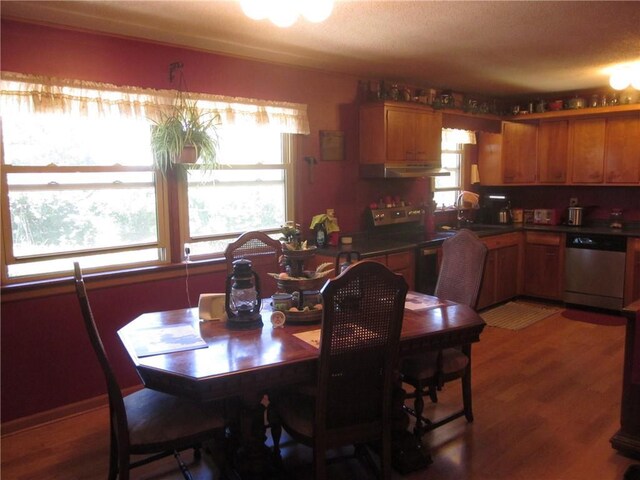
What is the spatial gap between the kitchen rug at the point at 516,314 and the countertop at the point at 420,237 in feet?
2.72

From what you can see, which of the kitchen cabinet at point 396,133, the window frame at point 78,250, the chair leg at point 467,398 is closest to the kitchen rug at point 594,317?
the kitchen cabinet at point 396,133

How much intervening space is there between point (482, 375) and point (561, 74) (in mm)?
3102

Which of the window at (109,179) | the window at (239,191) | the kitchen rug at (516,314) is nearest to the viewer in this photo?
the window at (109,179)

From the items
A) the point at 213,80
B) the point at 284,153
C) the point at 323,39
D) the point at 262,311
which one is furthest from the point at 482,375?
the point at 213,80

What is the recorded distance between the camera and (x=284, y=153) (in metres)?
4.11

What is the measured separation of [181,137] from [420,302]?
1.87m

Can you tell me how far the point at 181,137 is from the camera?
3.27m

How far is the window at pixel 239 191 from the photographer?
3.65m

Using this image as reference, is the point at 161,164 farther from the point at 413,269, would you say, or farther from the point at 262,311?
the point at 413,269

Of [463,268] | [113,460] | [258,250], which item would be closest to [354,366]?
[113,460]

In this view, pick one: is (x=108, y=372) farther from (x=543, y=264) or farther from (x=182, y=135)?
(x=543, y=264)

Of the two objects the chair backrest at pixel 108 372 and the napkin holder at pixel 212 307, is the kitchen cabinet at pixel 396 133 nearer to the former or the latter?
the napkin holder at pixel 212 307

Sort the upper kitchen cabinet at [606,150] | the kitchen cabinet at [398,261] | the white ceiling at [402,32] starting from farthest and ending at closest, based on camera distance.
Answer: the upper kitchen cabinet at [606,150], the kitchen cabinet at [398,261], the white ceiling at [402,32]

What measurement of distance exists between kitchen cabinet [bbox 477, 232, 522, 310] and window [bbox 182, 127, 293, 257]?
2.33 m
